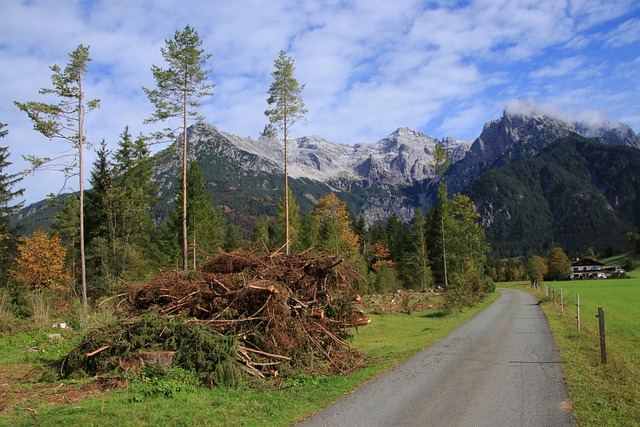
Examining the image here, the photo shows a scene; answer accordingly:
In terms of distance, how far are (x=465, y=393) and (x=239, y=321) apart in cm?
556

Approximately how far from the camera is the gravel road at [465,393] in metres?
7.24

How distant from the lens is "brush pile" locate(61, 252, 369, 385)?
10258 mm

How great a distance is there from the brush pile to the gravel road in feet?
7.74

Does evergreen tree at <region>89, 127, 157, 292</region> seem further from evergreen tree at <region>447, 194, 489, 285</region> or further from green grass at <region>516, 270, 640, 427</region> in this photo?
evergreen tree at <region>447, 194, 489, 285</region>

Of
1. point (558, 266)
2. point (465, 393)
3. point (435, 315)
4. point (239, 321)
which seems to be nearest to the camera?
point (465, 393)

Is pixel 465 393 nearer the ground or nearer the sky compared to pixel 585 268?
nearer the sky

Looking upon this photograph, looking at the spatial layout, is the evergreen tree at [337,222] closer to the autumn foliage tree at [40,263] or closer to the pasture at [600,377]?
the autumn foliage tree at [40,263]

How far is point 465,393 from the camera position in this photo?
881 centimetres

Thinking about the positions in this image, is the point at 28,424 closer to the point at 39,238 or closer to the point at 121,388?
the point at 121,388

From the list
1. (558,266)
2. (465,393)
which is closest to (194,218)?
(465,393)

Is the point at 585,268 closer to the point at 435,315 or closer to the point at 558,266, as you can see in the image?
the point at 558,266

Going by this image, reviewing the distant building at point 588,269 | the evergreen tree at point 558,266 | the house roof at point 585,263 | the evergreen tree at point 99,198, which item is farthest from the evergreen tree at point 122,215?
the house roof at point 585,263

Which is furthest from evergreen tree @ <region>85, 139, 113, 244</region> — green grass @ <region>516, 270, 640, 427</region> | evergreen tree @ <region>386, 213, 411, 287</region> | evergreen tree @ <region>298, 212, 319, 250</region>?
evergreen tree @ <region>386, 213, 411, 287</region>

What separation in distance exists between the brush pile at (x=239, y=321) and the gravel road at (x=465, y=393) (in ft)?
7.74
